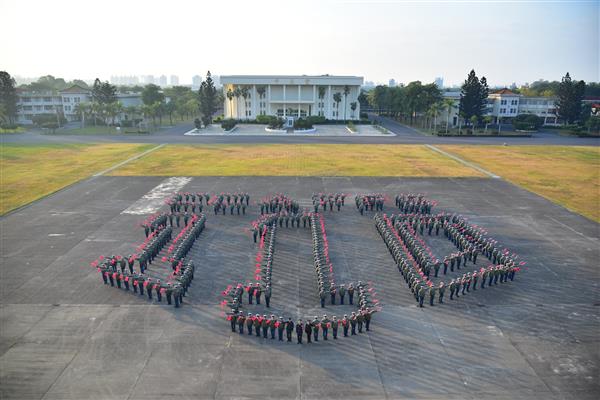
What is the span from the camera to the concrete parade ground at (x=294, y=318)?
14523 mm

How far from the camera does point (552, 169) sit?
1982 inches

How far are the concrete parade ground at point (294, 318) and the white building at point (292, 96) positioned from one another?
7464 cm

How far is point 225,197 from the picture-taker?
3638cm

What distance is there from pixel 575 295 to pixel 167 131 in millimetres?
80680

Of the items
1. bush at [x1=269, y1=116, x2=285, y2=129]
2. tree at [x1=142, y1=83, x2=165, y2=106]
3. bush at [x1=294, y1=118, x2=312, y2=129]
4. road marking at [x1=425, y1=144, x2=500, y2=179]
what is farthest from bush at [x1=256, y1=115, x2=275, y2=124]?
road marking at [x1=425, y1=144, x2=500, y2=179]

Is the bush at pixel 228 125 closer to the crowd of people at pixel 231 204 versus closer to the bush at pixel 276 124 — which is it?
the bush at pixel 276 124

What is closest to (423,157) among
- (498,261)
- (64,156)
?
(498,261)

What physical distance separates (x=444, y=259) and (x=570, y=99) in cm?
8639

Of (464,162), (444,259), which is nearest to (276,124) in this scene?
(464,162)

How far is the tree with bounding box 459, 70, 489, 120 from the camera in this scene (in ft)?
286

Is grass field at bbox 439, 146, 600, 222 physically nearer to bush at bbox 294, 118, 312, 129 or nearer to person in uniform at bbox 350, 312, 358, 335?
person in uniform at bbox 350, 312, 358, 335

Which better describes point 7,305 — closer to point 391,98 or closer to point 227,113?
point 227,113

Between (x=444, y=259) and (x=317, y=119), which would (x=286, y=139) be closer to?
(x=317, y=119)

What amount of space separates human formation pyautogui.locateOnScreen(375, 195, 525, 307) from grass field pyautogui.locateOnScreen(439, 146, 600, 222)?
516 inches
